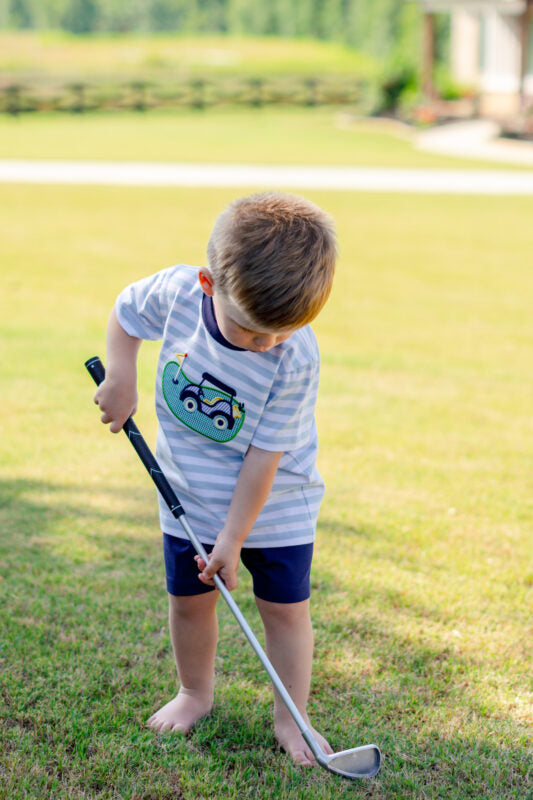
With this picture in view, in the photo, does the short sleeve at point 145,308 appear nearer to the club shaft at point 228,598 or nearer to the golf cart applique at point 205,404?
the golf cart applique at point 205,404

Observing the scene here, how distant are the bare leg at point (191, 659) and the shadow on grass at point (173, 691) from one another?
0.04 meters

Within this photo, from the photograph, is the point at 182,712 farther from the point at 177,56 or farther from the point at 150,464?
the point at 177,56

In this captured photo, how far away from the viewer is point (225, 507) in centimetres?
218

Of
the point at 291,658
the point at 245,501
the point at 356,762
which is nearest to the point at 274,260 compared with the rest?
the point at 245,501

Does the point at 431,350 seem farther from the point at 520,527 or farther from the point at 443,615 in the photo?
the point at 443,615

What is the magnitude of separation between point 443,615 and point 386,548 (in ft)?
1.53

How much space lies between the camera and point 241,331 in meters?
1.98

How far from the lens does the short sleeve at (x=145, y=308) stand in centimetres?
221

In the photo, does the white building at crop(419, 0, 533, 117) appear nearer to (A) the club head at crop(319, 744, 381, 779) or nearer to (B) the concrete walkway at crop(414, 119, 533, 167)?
(B) the concrete walkway at crop(414, 119, 533, 167)

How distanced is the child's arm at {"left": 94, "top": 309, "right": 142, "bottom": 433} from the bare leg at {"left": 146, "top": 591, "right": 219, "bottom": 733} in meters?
0.50

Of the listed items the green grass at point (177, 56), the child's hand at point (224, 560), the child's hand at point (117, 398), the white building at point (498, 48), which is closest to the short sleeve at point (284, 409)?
the child's hand at point (224, 560)

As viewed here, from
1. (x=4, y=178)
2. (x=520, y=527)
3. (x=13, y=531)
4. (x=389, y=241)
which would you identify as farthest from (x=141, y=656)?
(x=4, y=178)

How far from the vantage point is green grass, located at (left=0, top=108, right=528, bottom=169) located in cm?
1714

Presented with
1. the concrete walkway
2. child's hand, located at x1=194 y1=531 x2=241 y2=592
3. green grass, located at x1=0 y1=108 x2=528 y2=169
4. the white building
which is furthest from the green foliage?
child's hand, located at x1=194 y1=531 x2=241 y2=592
